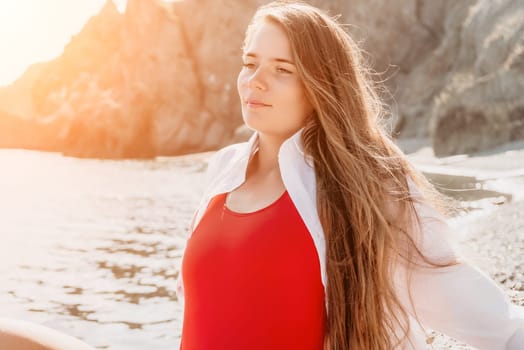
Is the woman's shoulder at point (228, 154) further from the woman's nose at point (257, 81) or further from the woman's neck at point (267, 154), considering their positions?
the woman's nose at point (257, 81)

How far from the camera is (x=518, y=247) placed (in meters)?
7.39

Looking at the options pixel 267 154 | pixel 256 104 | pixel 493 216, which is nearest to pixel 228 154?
pixel 267 154

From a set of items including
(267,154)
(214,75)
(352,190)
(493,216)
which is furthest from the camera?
(214,75)

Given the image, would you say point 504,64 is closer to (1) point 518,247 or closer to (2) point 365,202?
(1) point 518,247

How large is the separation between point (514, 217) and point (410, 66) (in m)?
30.3

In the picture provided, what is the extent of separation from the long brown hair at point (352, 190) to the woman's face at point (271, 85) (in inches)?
1.5

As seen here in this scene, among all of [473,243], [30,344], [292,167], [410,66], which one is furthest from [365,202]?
[410,66]

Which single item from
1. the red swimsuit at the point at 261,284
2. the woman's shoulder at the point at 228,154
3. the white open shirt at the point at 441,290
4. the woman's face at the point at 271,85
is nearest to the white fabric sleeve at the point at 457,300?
the white open shirt at the point at 441,290

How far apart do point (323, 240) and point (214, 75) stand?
48.1m

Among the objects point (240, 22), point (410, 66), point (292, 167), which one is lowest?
point (292, 167)

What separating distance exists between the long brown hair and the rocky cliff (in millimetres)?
19542

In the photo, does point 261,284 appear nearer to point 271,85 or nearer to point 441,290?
point 441,290

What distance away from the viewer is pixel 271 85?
218cm

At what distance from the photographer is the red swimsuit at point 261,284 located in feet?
6.53
